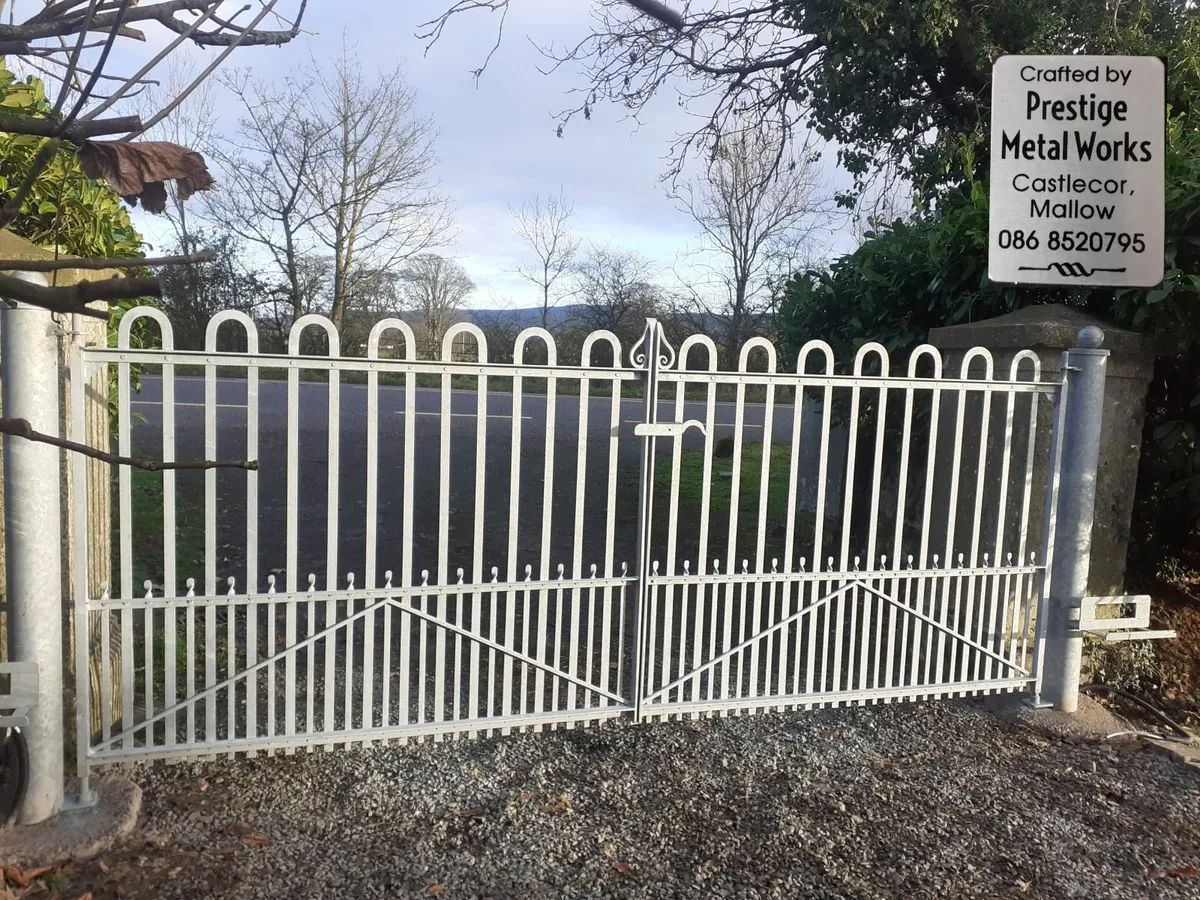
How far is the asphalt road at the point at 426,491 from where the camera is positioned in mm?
6805

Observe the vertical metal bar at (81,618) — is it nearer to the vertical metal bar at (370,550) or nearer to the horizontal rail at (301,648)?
the horizontal rail at (301,648)

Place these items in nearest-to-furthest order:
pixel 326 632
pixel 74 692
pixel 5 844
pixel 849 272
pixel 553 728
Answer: pixel 5 844, pixel 74 692, pixel 326 632, pixel 553 728, pixel 849 272

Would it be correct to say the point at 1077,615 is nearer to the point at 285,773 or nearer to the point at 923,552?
the point at 923,552

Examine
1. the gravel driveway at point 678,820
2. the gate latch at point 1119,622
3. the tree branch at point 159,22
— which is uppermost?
the tree branch at point 159,22

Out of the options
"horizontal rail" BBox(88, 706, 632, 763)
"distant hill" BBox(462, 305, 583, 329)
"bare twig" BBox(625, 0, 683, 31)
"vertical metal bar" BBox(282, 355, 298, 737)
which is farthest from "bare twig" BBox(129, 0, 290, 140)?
"distant hill" BBox(462, 305, 583, 329)

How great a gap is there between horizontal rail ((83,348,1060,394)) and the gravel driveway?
161 centimetres

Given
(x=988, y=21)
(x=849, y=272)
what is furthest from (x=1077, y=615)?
(x=988, y=21)

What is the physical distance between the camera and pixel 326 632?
3.36 m

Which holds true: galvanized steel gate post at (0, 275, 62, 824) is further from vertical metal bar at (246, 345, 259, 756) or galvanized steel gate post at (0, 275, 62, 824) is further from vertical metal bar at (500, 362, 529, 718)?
vertical metal bar at (500, 362, 529, 718)

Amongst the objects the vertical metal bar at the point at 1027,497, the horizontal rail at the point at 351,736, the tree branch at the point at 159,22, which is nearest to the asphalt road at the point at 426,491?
the horizontal rail at the point at 351,736

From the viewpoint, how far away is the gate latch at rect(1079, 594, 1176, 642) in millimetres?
4234

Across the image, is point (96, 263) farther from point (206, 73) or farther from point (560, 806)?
point (560, 806)

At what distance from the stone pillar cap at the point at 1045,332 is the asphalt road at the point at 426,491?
192 centimetres

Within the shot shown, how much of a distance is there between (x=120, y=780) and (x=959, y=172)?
7879mm
